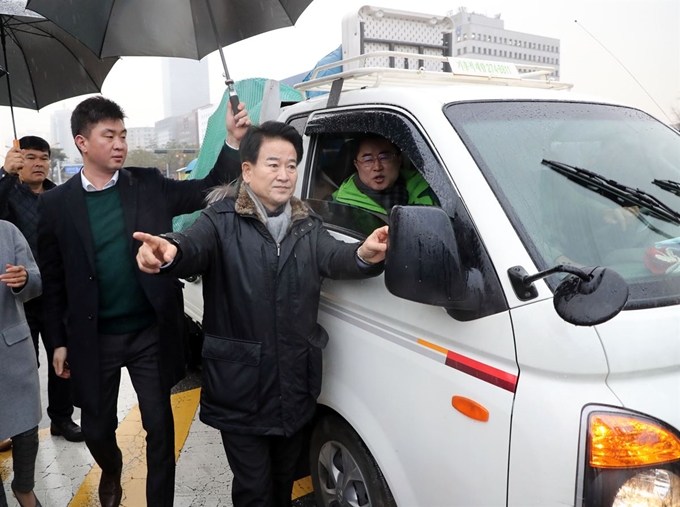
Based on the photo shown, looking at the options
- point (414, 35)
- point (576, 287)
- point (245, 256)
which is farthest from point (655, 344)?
point (414, 35)

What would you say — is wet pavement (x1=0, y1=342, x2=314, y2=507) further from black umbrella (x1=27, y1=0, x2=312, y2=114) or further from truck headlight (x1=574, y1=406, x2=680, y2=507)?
black umbrella (x1=27, y1=0, x2=312, y2=114)

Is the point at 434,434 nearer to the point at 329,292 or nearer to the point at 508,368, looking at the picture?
the point at 508,368

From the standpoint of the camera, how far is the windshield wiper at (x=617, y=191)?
171 centimetres

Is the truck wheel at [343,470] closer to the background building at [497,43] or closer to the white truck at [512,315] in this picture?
the white truck at [512,315]

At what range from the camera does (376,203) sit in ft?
7.75

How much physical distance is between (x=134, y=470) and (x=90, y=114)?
218 cm

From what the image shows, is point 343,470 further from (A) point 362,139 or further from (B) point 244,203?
(A) point 362,139

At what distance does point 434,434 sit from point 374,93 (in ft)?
4.31

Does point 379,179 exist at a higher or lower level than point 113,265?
higher

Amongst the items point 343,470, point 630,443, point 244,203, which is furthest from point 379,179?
point 630,443

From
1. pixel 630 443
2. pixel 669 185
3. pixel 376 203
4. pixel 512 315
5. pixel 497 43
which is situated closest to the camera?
pixel 630 443

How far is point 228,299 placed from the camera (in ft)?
7.00

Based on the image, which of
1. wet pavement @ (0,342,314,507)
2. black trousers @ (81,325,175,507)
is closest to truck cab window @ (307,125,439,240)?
black trousers @ (81,325,175,507)

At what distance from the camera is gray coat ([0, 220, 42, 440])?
8.19 feet
